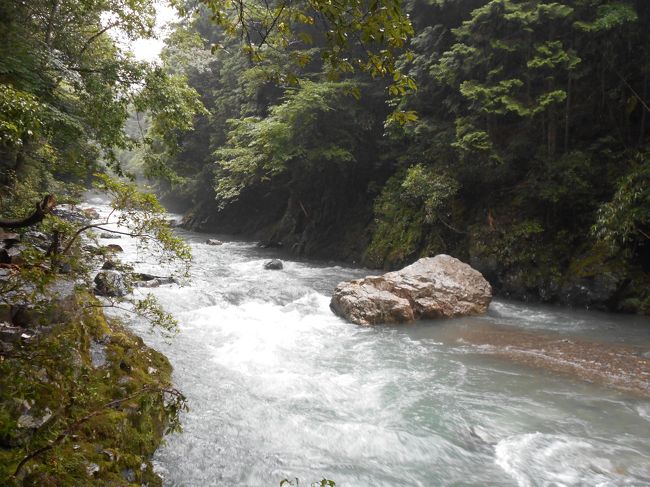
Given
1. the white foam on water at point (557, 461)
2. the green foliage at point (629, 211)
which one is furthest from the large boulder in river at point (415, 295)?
the white foam on water at point (557, 461)

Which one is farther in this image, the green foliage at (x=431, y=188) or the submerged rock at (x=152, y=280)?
the green foliage at (x=431, y=188)

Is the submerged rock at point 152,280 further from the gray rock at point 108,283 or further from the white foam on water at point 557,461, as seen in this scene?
the white foam on water at point 557,461

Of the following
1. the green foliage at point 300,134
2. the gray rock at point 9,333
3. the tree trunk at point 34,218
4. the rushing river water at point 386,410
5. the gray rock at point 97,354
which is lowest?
the rushing river water at point 386,410

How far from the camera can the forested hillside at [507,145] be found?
391 inches

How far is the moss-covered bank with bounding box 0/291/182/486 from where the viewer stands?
8.36ft

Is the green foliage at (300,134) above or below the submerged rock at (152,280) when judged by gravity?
above

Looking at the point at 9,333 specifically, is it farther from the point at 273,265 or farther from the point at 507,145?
the point at 507,145

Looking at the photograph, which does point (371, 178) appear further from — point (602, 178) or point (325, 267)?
point (602, 178)

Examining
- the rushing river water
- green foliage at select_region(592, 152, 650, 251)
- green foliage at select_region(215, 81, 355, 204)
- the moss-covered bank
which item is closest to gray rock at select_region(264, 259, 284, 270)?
green foliage at select_region(215, 81, 355, 204)

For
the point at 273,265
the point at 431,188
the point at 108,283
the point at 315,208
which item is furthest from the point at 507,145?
the point at 108,283

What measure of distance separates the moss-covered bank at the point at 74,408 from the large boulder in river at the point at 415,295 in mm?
5176

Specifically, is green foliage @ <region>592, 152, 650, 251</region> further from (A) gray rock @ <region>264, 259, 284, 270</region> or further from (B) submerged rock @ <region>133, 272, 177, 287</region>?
(B) submerged rock @ <region>133, 272, 177, 287</region>

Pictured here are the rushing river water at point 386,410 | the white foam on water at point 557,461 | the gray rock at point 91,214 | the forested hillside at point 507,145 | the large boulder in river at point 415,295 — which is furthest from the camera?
Result: the forested hillside at point 507,145

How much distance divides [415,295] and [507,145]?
5.97 m
